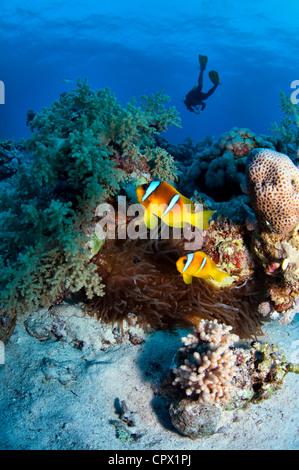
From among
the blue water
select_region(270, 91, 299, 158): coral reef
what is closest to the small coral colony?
select_region(270, 91, 299, 158): coral reef

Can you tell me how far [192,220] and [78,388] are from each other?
1882 mm

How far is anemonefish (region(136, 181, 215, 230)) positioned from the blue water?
3214 centimetres

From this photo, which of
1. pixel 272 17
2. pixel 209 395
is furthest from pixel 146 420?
pixel 272 17

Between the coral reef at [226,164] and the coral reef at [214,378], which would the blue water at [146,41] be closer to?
the coral reef at [226,164]

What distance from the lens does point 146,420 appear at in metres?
2.49

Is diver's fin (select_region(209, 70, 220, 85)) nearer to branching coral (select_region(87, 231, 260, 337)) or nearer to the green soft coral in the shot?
the green soft coral

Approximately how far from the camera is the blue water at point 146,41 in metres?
37.5

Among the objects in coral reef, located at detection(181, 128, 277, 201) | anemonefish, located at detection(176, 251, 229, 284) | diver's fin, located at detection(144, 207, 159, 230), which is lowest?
anemonefish, located at detection(176, 251, 229, 284)

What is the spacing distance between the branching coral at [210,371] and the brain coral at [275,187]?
3.91 ft

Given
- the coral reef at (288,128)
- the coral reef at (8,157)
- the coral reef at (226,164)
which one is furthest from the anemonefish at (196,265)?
the coral reef at (8,157)

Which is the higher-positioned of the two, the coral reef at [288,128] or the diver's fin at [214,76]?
the diver's fin at [214,76]

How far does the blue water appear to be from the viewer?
37500 mm

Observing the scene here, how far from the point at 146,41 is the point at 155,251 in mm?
53416

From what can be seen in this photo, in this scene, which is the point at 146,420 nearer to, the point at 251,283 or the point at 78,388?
the point at 78,388
